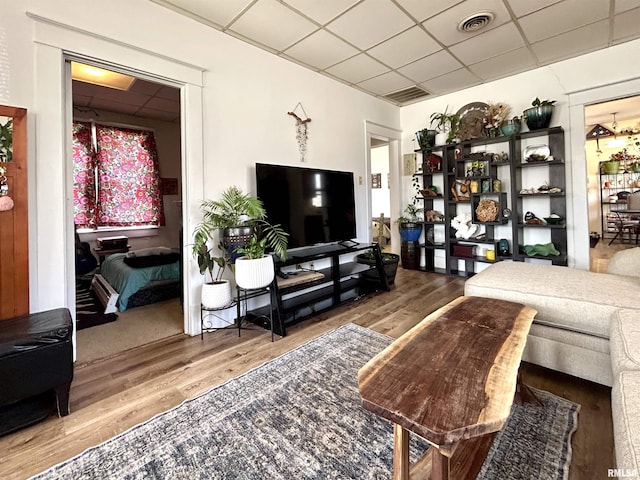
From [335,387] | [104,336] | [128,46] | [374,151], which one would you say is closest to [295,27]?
[128,46]

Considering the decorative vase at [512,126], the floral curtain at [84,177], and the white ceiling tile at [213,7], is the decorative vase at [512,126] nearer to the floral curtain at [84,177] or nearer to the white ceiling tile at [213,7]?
the white ceiling tile at [213,7]

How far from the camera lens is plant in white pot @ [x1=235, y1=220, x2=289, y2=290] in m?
2.33

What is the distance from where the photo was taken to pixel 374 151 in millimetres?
8562

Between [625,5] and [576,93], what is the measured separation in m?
1.10

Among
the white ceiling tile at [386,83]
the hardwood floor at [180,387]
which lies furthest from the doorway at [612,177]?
the hardwood floor at [180,387]

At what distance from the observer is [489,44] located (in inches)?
126

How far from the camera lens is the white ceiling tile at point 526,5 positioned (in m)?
2.53

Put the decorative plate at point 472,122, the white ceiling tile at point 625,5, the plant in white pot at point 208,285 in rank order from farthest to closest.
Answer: the decorative plate at point 472,122
the white ceiling tile at point 625,5
the plant in white pot at point 208,285

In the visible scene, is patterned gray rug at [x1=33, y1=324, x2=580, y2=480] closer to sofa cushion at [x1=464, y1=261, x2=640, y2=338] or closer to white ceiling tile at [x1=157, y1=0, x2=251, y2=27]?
sofa cushion at [x1=464, y1=261, x2=640, y2=338]

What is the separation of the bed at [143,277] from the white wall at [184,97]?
1172 mm

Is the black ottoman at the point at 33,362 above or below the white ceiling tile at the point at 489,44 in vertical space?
below

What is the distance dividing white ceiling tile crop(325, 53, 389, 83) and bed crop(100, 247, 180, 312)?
3048 millimetres

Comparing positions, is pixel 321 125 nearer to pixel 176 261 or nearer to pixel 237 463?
pixel 176 261

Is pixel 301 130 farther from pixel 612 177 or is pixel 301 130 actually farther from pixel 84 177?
pixel 612 177
